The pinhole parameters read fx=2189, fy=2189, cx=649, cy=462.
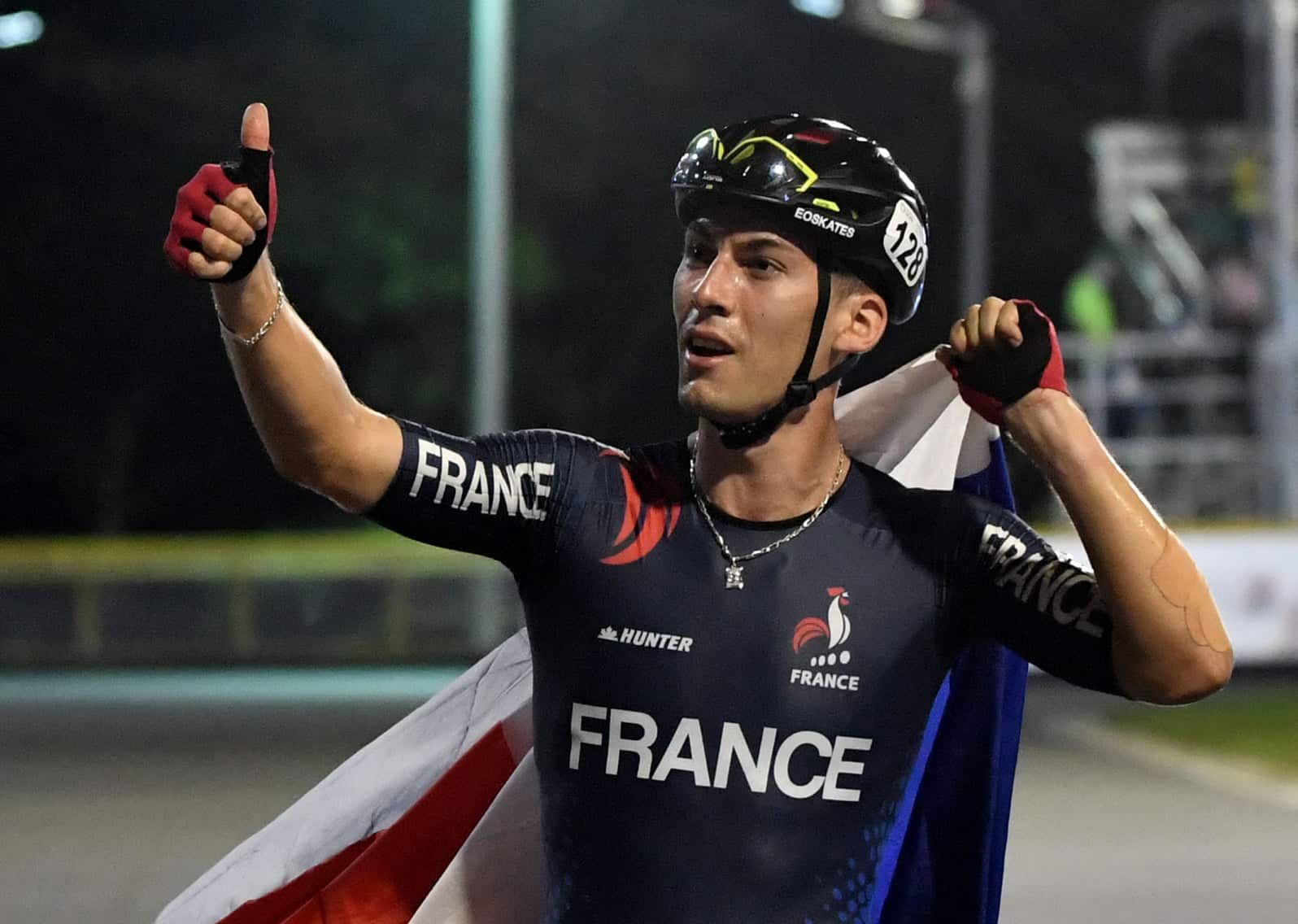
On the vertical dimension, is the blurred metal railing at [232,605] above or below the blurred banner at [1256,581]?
below

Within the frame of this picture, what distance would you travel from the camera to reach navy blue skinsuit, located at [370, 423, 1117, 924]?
3.14m

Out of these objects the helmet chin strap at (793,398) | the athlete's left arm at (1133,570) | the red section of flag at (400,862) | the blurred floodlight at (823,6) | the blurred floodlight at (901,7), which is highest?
the blurred floodlight at (901,7)

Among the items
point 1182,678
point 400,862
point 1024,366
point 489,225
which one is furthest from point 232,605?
point 1182,678

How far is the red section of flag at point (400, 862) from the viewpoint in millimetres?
3604

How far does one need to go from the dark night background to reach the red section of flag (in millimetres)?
29153

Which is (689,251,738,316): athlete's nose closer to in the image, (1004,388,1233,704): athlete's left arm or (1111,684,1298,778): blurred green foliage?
(1004,388,1233,704): athlete's left arm

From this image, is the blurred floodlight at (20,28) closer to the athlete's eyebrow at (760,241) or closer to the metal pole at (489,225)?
the metal pole at (489,225)

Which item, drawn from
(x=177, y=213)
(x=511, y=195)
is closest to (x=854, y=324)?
(x=177, y=213)

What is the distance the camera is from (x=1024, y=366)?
10.3 ft

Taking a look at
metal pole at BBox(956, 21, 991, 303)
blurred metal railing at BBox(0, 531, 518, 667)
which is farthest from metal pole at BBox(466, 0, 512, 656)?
metal pole at BBox(956, 21, 991, 303)

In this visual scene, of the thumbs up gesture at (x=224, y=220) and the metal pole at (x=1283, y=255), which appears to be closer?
the thumbs up gesture at (x=224, y=220)

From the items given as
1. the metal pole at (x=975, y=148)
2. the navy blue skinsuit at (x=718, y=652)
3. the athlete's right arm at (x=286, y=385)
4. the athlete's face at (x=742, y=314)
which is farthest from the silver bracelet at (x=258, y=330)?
the metal pole at (x=975, y=148)

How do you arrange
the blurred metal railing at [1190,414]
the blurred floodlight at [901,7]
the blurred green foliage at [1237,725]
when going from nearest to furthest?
the blurred green foliage at [1237,725], the blurred metal railing at [1190,414], the blurred floodlight at [901,7]

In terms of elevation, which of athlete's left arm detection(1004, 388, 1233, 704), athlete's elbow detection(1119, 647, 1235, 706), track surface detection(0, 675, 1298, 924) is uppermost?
athlete's left arm detection(1004, 388, 1233, 704)
